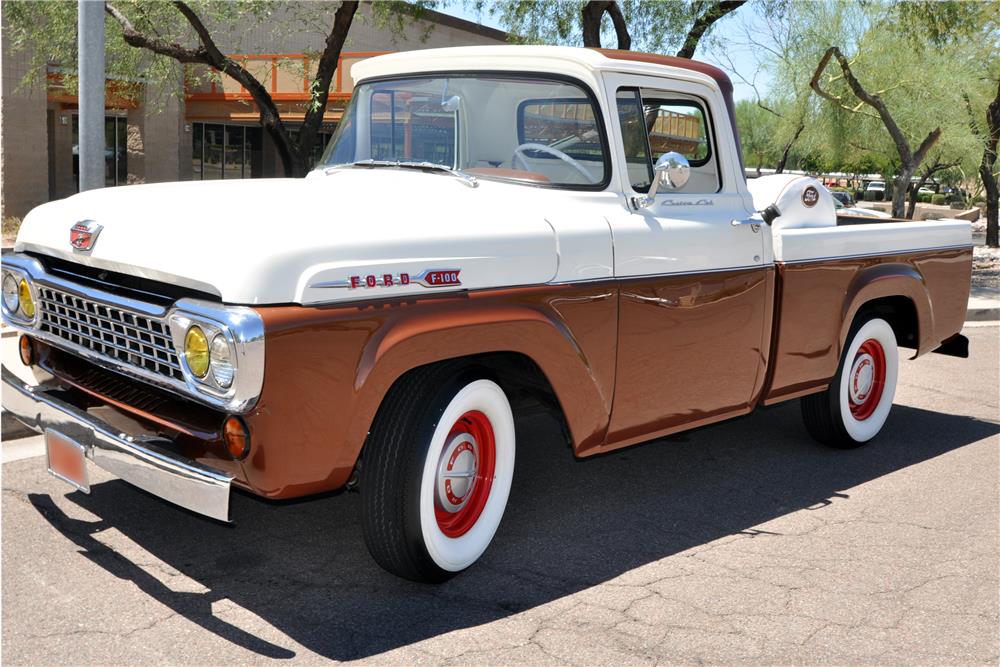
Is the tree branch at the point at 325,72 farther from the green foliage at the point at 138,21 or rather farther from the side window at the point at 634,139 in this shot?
the side window at the point at 634,139

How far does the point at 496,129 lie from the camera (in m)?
4.62

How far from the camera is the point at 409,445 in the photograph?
366cm

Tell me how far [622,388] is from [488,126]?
1.32 metres

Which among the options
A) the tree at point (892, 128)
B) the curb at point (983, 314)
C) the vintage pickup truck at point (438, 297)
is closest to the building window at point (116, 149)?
the tree at point (892, 128)

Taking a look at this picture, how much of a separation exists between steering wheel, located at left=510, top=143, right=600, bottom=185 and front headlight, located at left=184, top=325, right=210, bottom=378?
180cm

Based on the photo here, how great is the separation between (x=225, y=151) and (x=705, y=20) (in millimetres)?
16395

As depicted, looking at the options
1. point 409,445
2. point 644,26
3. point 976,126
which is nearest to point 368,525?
point 409,445

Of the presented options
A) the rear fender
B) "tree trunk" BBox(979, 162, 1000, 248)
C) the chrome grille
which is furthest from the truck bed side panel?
"tree trunk" BBox(979, 162, 1000, 248)

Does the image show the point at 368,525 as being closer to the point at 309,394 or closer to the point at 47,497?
the point at 309,394

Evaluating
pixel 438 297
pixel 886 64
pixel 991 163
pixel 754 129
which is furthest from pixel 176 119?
pixel 754 129

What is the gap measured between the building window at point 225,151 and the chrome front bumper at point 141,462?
76.1 feet

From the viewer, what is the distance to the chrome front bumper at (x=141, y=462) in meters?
3.26

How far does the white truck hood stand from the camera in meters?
3.25

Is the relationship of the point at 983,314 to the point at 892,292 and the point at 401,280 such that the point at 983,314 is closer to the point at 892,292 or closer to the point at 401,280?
the point at 892,292
